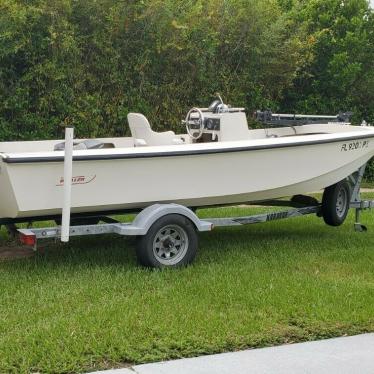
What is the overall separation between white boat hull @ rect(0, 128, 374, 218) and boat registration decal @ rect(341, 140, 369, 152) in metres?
0.01

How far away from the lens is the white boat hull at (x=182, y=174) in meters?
6.00

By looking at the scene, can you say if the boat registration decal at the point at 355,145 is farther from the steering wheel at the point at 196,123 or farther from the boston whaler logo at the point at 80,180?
the boston whaler logo at the point at 80,180

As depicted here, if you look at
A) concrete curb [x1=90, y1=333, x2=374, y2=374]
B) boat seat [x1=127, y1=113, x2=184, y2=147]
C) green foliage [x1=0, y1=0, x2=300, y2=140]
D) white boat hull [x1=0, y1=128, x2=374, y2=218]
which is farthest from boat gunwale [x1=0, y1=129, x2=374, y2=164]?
green foliage [x1=0, y1=0, x2=300, y2=140]

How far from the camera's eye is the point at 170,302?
5.42 m

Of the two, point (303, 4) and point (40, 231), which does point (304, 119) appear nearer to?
point (40, 231)

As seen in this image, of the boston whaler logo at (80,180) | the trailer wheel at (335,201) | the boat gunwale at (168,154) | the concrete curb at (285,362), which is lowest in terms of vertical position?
the concrete curb at (285,362)

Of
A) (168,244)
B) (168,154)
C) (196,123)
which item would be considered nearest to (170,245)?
(168,244)

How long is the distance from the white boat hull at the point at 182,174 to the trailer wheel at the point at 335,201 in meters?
0.27

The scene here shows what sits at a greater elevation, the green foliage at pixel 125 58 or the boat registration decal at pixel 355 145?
the green foliage at pixel 125 58

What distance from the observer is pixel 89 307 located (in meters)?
5.28

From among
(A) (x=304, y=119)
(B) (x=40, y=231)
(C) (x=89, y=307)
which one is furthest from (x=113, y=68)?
(C) (x=89, y=307)

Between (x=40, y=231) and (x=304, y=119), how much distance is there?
429cm

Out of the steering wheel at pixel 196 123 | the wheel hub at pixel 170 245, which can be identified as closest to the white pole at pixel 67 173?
the wheel hub at pixel 170 245

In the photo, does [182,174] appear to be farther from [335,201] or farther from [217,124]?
[335,201]
